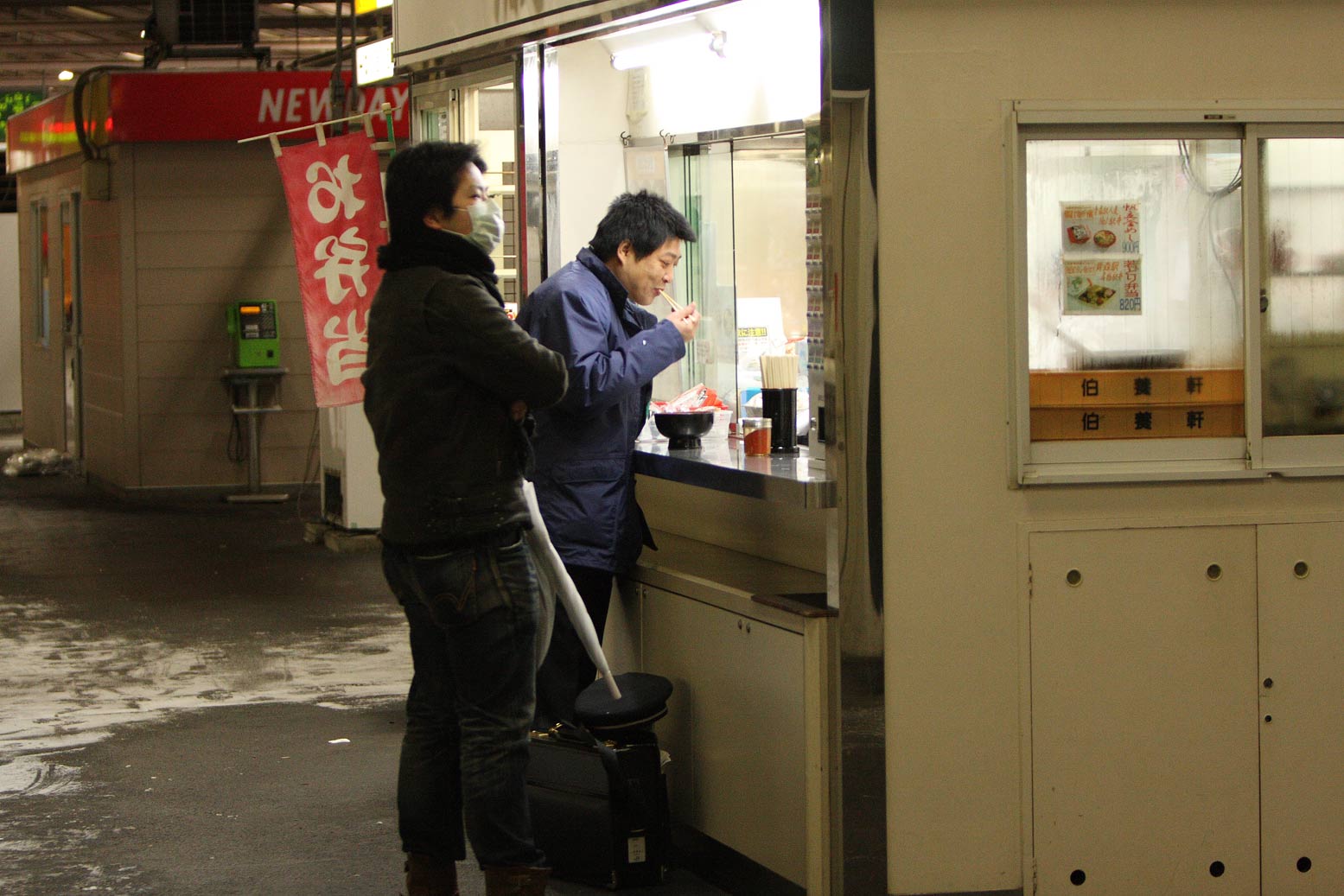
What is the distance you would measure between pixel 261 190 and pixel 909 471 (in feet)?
30.2

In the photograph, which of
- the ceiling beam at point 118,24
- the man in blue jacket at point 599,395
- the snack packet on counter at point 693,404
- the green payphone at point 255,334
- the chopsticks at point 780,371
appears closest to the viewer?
the man in blue jacket at point 599,395

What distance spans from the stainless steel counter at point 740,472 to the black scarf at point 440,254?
2.54ft

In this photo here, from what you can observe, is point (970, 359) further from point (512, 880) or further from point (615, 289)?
point (512, 880)

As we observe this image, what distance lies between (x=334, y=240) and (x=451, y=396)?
2.90m

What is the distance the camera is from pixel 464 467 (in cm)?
321

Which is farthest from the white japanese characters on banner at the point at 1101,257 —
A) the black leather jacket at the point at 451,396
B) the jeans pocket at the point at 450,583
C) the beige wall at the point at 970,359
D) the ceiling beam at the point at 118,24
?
the ceiling beam at the point at 118,24

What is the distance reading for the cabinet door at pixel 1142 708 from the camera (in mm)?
3508

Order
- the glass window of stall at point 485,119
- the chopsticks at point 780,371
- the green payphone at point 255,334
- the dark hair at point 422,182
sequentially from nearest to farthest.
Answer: the dark hair at point 422,182, the chopsticks at point 780,371, the glass window of stall at point 485,119, the green payphone at point 255,334

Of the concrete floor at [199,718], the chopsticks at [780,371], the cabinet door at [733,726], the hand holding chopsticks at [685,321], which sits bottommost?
A: the concrete floor at [199,718]

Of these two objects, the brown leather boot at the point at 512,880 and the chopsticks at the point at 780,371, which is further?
the chopsticks at the point at 780,371

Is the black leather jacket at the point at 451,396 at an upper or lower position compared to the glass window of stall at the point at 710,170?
lower

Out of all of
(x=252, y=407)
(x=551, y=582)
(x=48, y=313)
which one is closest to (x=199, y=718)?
(x=551, y=582)

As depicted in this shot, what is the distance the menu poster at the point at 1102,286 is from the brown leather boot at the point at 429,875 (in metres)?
1.81

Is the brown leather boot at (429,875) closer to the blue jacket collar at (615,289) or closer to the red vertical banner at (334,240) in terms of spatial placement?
the blue jacket collar at (615,289)
